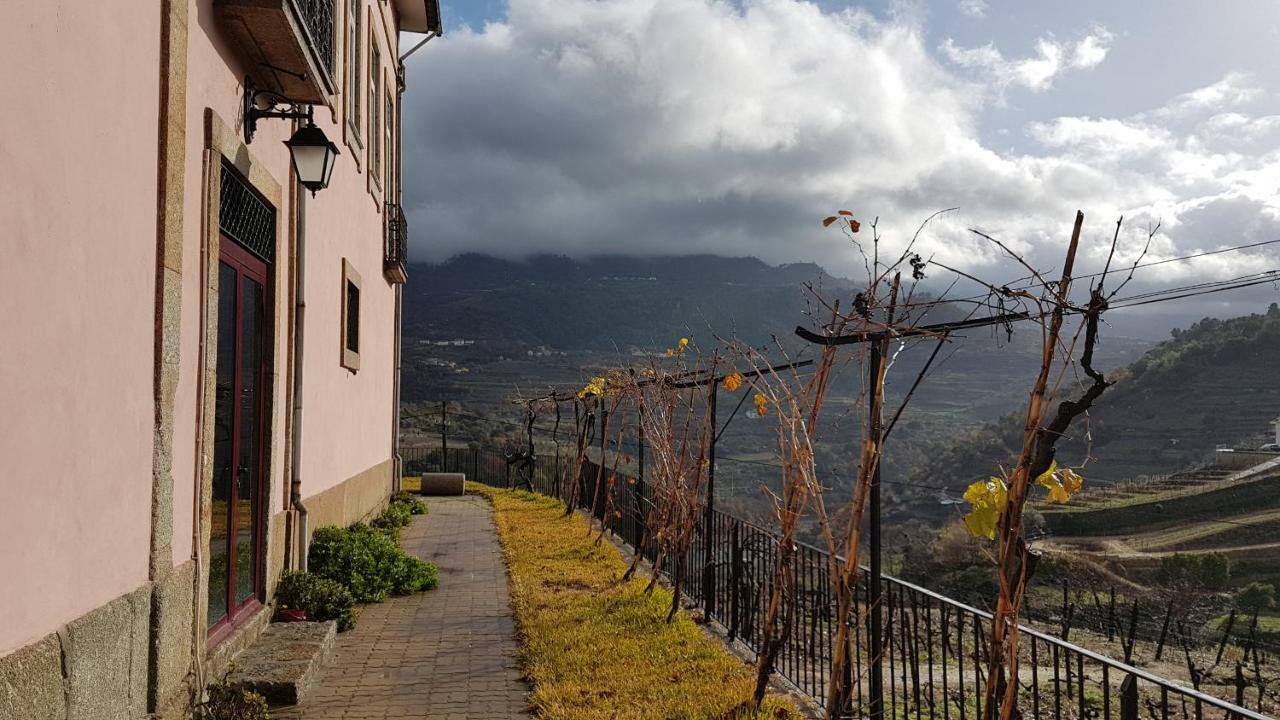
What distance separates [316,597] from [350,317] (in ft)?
15.3

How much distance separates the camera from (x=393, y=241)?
14023 millimetres

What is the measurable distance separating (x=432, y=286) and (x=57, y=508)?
185 metres

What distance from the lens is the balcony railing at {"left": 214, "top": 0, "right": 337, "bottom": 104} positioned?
4.83 meters

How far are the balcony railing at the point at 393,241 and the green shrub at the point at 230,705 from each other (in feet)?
31.9

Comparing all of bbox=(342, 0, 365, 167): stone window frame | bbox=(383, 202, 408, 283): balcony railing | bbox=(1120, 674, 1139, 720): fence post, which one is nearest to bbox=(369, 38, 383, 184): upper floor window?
bbox=(383, 202, 408, 283): balcony railing

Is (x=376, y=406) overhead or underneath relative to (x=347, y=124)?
underneath

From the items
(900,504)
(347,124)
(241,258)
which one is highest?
(347,124)

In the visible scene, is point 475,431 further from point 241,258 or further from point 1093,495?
point 1093,495

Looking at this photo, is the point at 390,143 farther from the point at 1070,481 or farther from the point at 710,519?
the point at 1070,481

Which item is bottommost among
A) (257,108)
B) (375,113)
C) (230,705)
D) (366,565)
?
(366,565)

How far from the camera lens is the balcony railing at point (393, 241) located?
13.7m

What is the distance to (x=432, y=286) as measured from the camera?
18300 cm

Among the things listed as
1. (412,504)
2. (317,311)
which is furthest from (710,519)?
(412,504)

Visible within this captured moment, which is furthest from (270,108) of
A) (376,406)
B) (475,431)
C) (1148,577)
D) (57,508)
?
(1148,577)
